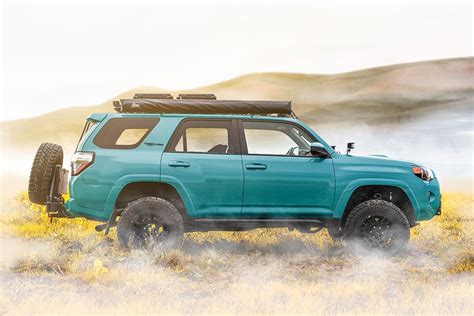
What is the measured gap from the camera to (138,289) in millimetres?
6883

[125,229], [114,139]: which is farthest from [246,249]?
[114,139]

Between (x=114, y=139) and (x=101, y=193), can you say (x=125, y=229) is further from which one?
(x=114, y=139)

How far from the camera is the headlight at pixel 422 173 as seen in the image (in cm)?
891

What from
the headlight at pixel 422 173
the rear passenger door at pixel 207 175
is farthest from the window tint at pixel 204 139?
the headlight at pixel 422 173

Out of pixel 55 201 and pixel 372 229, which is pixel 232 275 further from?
pixel 55 201

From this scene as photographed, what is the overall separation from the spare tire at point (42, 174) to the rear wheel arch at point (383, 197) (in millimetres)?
4034

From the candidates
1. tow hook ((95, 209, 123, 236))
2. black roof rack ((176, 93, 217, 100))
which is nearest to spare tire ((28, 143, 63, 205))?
tow hook ((95, 209, 123, 236))

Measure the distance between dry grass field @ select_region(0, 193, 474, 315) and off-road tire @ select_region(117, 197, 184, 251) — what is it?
185mm

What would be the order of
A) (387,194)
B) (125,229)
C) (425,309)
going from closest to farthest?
(425,309)
(125,229)
(387,194)

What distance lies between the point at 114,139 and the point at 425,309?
172 inches

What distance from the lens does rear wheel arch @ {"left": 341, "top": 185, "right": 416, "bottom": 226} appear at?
8.92 metres

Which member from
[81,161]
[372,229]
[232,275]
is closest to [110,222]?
[81,161]

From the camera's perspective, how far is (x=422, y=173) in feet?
29.3

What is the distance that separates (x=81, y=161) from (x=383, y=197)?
13.6 feet
